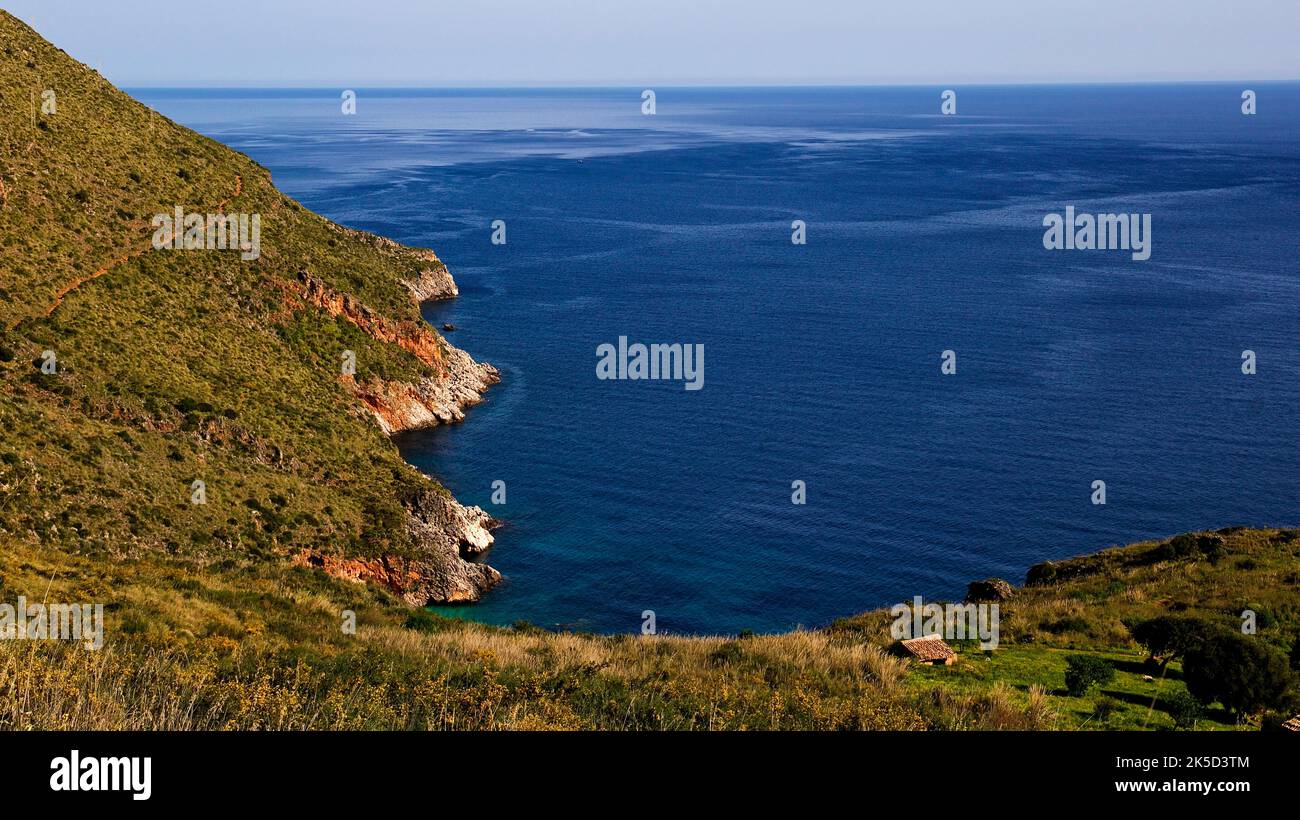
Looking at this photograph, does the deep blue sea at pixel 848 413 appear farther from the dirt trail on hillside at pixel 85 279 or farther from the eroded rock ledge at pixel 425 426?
the dirt trail on hillside at pixel 85 279

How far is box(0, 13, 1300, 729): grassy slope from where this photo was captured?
45.9ft

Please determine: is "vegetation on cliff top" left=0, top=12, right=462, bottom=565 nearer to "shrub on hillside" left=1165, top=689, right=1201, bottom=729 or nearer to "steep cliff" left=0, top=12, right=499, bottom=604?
"steep cliff" left=0, top=12, right=499, bottom=604

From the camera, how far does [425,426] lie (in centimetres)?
7256

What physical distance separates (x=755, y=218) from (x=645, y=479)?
356ft

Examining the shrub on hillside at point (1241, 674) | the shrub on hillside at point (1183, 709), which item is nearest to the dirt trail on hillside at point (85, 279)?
the shrub on hillside at point (1183, 709)

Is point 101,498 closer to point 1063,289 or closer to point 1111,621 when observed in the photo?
Answer: point 1111,621

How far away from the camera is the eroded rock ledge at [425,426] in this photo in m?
48.8

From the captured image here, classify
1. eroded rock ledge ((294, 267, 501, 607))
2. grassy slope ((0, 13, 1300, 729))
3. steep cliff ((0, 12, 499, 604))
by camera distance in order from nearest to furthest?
grassy slope ((0, 13, 1300, 729)), steep cliff ((0, 12, 499, 604)), eroded rock ledge ((294, 267, 501, 607))

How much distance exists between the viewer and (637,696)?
1519cm

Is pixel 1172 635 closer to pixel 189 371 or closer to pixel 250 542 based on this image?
pixel 250 542

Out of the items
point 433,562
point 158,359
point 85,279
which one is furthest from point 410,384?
point 433,562

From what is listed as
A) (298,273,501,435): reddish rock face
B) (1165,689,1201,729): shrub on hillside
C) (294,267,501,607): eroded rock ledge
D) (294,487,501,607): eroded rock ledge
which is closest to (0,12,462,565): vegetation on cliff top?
(294,487,501,607): eroded rock ledge

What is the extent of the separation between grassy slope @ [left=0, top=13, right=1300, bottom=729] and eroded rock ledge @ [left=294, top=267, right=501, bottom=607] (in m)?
1.30

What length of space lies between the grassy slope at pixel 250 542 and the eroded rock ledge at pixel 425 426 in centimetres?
130
